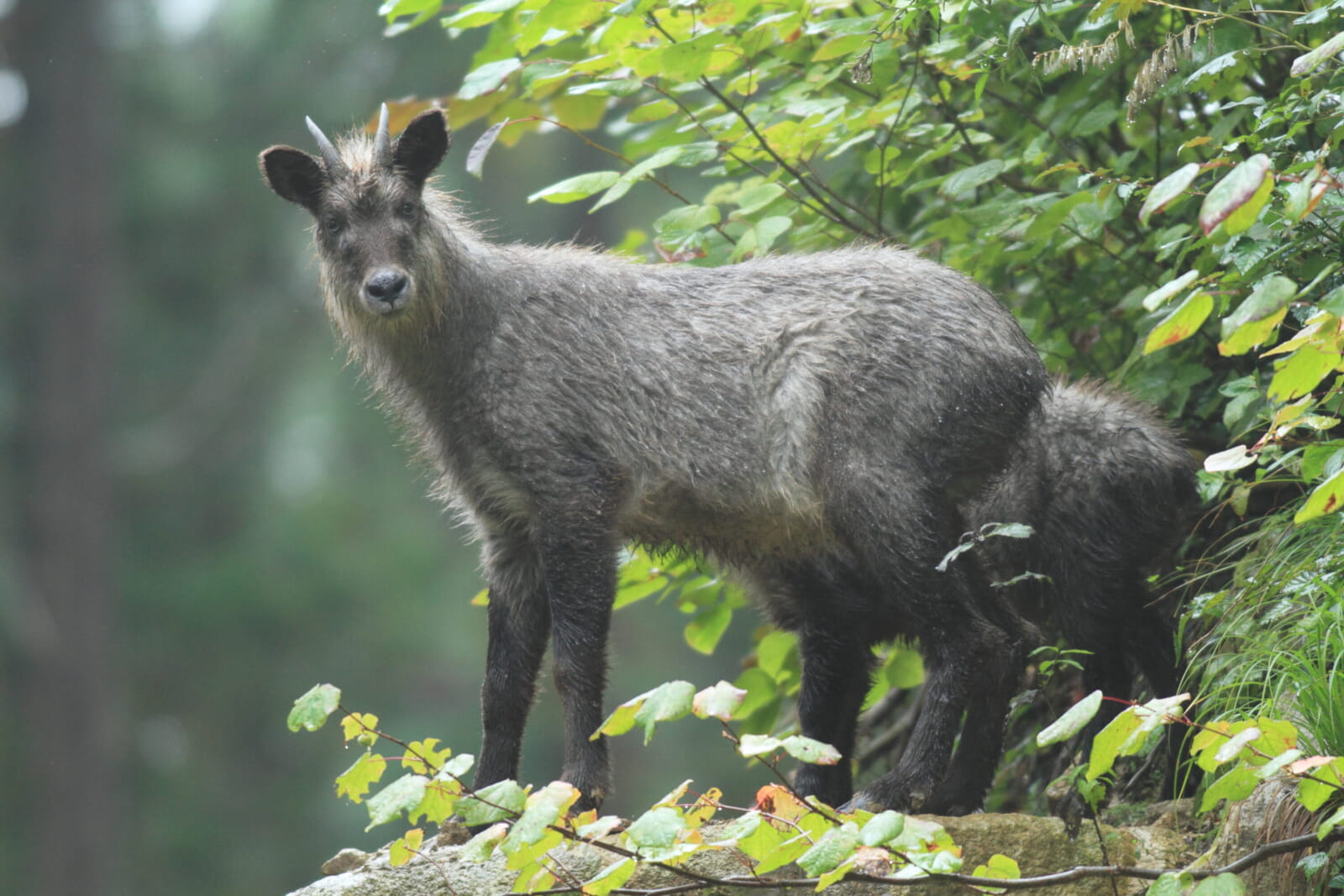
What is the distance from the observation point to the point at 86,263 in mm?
17125

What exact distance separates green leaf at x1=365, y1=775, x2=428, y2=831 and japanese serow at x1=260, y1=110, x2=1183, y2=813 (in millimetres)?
1454

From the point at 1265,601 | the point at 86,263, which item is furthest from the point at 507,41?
the point at 86,263

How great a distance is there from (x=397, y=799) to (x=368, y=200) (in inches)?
94.3

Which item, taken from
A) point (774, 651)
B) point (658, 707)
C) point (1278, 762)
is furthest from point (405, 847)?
point (774, 651)

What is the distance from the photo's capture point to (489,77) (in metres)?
5.51

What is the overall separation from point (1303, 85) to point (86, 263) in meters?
15.5

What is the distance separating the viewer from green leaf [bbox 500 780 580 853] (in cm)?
306

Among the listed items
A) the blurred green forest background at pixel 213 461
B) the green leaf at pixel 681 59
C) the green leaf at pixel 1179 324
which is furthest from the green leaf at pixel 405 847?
the blurred green forest background at pixel 213 461

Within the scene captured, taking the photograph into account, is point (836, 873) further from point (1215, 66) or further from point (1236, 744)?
point (1215, 66)

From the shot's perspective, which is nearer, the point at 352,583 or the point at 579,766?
the point at 579,766

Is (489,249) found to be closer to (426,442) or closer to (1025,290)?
(426,442)

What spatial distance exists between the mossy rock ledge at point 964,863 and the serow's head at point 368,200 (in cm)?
177

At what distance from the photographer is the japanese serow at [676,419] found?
4816 mm

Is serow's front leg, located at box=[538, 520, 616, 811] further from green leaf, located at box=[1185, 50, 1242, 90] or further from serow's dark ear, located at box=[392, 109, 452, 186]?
green leaf, located at box=[1185, 50, 1242, 90]
